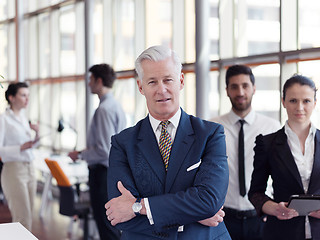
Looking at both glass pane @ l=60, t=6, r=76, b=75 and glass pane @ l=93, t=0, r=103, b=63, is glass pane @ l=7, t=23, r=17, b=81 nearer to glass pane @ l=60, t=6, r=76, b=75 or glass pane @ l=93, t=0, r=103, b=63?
glass pane @ l=60, t=6, r=76, b=75

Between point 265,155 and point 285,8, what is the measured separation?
8.78 ft

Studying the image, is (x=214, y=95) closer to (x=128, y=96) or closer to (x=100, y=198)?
(x=100, y=198)

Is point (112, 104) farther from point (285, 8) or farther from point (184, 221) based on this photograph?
point (184, 221)

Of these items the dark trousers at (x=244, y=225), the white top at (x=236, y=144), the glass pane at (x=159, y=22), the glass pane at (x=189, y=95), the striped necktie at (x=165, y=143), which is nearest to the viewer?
the striped necktie at (x=165, y=143)

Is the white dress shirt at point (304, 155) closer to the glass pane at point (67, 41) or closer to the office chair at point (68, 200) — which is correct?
the office chair at point (68, 200)

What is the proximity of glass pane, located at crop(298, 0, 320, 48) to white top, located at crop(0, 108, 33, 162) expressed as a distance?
10.0 ft

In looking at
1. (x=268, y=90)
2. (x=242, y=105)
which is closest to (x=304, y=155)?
(x=242, y=105)

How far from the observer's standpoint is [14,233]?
7.70 ft

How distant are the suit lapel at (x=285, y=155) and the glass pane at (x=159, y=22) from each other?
421 centimetres

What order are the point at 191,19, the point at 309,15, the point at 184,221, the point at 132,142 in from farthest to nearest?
Result: the point at 191,19, the point at 309,15, the point at 132,142, the point at 184,221

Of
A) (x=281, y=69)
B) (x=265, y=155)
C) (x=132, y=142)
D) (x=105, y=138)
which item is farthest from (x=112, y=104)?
(x=132, y=142)

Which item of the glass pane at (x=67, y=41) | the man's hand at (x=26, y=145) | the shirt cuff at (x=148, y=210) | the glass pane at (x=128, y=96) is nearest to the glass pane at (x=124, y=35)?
the glass pane at (x=128, y=96)

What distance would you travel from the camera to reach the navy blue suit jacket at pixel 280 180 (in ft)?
8.54

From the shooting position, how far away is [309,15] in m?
4.69
